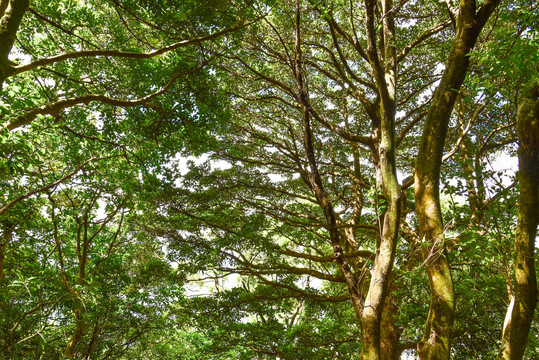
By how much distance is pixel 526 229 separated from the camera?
9.78ft

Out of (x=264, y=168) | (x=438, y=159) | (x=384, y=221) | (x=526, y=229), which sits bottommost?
(x=384, y=221)

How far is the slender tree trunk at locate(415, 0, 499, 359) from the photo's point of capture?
2763 mm

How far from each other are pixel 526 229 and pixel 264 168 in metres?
5.80

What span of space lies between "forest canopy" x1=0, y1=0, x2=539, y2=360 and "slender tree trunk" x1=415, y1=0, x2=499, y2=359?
2 centimetres

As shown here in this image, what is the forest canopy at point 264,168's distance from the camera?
9.73ft

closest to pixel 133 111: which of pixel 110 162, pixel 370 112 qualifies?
pixel 110 162

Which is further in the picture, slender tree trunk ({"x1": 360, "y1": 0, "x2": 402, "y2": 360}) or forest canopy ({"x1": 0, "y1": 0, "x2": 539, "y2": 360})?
forest canopy ({"x1": 0, "y1": 0, "x2": 539, "y2": 360})

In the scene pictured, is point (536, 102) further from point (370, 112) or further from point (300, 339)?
point (300, 339)

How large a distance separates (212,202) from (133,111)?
9.60 feet

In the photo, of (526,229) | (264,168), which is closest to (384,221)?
(526,229)

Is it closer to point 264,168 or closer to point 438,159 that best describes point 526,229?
point 438,159

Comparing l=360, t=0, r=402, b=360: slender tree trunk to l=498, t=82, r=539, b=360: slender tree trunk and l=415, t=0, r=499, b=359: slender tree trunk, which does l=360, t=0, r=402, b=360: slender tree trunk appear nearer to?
l=415, t=0, r=499, b=359: slender tree trunk

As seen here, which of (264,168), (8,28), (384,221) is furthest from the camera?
(264,168)

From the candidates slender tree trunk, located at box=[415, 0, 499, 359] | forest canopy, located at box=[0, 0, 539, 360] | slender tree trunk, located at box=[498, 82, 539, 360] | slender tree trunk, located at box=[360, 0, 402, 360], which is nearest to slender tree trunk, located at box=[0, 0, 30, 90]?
forest canopy, located at box=[0, 0, 539, 360]
